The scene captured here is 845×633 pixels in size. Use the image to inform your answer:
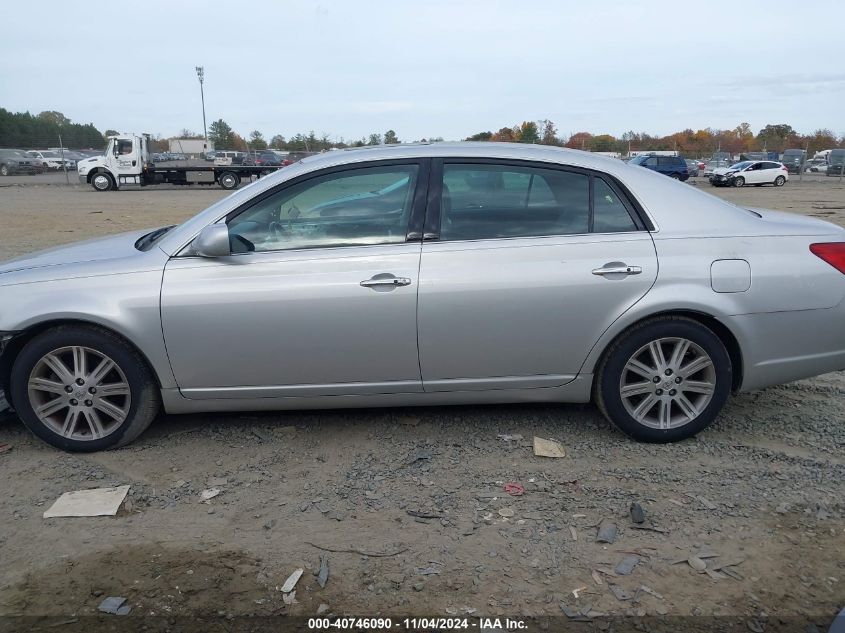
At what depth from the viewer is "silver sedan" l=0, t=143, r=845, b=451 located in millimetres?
3588

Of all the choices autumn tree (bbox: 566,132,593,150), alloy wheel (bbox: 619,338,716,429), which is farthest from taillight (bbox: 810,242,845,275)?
autumn tree (bbox: 566,132,593,150)

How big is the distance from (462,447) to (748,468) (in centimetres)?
151

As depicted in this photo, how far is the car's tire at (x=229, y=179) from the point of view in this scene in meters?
32.0

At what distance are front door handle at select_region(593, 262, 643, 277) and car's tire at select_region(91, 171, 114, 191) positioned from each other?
3029cm

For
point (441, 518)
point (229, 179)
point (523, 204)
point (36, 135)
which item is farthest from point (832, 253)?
point (36, 135)

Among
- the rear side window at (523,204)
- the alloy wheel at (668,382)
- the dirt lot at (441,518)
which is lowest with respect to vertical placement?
the dirt lot at (441,518)

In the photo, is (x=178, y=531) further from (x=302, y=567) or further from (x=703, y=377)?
(x=703, y=377)

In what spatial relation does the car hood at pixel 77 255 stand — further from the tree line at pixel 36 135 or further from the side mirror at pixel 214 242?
the tree line at pixel 36 135

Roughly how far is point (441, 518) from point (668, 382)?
60.3 inches

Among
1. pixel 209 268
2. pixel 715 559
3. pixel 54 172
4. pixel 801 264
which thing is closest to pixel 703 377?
pixel 801 264

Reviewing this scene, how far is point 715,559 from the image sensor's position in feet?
9.20

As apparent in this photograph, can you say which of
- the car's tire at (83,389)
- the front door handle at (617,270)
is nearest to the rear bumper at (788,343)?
the front door handle at (617,270)

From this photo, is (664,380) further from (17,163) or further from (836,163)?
(17,163)

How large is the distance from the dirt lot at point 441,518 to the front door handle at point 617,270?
985mm
